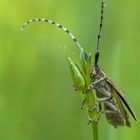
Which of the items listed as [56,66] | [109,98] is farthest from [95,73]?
[56,66]

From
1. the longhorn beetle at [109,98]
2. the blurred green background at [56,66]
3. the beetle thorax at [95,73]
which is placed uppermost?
the blurred green background at [56,66]

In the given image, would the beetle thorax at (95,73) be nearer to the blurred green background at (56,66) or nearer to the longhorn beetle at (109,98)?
the longhorn beetle at (109,98)

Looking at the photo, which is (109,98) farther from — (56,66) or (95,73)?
(56,66)

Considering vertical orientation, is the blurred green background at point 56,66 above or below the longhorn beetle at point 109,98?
above

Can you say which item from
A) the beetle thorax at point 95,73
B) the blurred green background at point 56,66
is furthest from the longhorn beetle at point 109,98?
the blurred green background at point 56,66

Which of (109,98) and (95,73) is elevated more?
(95,73)

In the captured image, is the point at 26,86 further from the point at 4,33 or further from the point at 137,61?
the point at 137,61

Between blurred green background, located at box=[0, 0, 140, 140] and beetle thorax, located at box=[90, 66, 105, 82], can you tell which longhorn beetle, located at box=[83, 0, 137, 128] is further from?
blurred green background, located at box=[0, 0, 140, 140]

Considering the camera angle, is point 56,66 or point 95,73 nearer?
point 95,73
